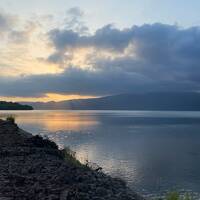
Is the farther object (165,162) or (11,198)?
(165,162)

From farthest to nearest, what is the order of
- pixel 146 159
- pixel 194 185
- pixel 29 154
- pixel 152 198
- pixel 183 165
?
1. pixel 146 159
2. pixel 183 165
3. pixel 194 185
4. pixel 152 198
5. pixel 29 154

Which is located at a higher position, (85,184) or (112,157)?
(85,184)

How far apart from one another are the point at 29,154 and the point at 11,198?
11026 mm

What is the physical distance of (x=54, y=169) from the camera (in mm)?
17578

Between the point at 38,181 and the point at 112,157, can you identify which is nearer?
the point at 38,181

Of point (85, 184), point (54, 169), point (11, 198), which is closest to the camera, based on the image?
point (11, 198)

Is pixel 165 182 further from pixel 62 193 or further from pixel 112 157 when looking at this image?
pixel 62 193

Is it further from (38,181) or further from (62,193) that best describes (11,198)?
(38,181)

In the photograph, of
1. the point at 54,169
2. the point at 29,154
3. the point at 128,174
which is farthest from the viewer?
the point at 128,174

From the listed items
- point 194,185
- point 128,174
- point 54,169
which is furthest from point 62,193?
point 128,174

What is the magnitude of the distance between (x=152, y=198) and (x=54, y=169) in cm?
981

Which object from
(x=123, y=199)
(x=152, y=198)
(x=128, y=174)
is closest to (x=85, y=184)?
(x=123, y=199)

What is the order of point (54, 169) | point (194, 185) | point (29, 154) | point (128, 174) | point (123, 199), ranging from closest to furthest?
1. point (123, 199)
2. point (54, 169)
3. point (29, 154)
4. point (194, 185)
5. point (128, 174)

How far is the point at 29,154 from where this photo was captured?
22.8 meters
